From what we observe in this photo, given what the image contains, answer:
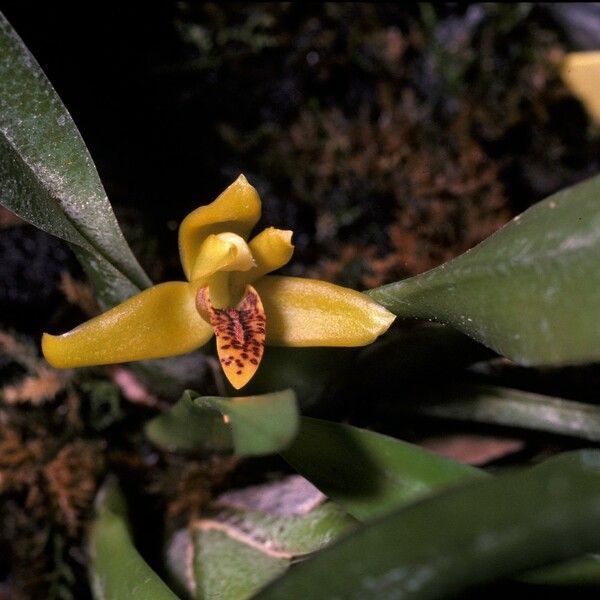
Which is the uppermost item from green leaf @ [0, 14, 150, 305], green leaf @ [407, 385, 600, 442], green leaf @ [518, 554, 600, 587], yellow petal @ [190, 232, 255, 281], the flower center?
green leaf @ [0, 14, 150, 305]

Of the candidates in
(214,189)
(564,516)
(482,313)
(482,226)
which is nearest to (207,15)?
(214,189)

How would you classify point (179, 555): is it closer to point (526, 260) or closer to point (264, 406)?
point (264, 406)

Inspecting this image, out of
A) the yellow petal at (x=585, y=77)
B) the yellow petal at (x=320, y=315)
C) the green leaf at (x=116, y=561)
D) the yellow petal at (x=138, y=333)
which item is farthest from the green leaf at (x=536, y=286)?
the yellow petal at (x=585, y=77)

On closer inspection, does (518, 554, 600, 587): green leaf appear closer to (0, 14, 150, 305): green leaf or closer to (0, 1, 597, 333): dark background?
(0, 14, 150, 305): green leaf

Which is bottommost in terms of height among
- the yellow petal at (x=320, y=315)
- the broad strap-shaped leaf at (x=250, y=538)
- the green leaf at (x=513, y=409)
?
the green leaf at (x=513, y=409)

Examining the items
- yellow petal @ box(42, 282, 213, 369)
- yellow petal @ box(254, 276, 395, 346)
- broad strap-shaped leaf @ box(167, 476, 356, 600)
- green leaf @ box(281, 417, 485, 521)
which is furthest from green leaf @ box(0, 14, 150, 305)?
broad strap-shaped leaf @ box(167, 476, 356, 600)

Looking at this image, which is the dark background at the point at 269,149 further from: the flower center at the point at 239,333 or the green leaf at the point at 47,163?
the green leaf at the point at 47,163
